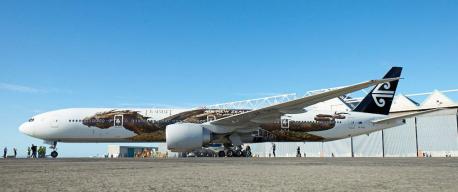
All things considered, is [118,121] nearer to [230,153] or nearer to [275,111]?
[230,153]

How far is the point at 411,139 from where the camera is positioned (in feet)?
142

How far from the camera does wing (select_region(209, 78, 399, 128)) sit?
19.7 meters

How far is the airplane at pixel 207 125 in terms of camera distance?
816 inches

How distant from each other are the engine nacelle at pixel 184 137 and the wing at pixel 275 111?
2.08m

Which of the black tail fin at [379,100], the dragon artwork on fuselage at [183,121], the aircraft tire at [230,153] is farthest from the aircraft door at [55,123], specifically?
the black tail fin at [379,100]

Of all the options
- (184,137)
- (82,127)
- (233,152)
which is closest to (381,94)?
(233,152)

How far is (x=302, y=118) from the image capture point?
26.0m

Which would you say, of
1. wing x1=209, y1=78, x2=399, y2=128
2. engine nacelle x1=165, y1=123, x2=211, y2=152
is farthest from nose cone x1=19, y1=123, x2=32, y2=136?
wing x1=209, y1=78, x2=399, y2=128

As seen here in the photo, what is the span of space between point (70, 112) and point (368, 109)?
19.1m

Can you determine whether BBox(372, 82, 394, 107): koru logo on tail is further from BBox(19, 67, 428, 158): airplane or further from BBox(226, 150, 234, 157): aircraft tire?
BBox(226, 150, 234, 157): aircraft tire

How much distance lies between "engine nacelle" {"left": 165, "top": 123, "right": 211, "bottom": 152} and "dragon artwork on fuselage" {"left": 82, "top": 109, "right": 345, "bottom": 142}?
4095 mm

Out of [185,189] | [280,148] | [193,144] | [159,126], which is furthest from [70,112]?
[280,148]

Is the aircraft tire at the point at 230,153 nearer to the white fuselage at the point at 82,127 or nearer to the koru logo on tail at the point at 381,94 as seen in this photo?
the white fuselage at the point at 82,127

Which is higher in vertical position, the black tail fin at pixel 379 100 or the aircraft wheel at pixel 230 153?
the black tail fin at pixel 379 100
